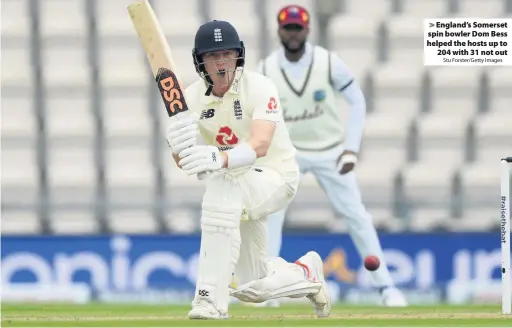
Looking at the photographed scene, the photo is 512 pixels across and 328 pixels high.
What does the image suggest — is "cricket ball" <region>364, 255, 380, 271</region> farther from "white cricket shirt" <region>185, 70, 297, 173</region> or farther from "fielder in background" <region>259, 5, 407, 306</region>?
"white cricket shirt" <region>185, 70, 297, 173</region>

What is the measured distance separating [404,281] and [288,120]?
2381mm

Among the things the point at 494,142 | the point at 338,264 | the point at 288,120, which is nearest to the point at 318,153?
the point at 288,120

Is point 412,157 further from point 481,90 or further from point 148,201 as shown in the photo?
point 148,201

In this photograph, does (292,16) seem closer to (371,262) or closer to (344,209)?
(344,209)

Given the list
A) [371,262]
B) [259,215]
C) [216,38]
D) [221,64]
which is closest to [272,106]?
[221,64]

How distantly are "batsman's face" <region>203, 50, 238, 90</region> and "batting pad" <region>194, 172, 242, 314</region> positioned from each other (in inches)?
22.2

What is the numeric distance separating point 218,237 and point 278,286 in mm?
526

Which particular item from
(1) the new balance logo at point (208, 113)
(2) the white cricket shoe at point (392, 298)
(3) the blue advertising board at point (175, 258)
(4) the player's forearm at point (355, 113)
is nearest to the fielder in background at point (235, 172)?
(1) the new balance logo at point (208, 113)

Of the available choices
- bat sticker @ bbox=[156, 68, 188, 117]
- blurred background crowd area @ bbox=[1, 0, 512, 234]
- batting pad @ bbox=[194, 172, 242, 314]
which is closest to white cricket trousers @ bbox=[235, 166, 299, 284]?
batting pad @ bbox=[194, 172, 242, 314]

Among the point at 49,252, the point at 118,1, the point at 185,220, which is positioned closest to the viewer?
the point at 49,252

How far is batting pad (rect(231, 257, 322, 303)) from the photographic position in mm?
6727

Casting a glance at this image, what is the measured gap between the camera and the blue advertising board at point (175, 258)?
435 inches

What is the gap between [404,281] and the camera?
11094 mm

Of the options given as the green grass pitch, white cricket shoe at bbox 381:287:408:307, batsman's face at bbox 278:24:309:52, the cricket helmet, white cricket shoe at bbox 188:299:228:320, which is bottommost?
white cricket shoe at bbox 381:287:408:307
